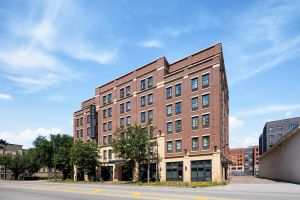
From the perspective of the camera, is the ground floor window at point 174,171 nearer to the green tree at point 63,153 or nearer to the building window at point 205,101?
the building window at point 205,101

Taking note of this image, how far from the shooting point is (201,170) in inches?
1973

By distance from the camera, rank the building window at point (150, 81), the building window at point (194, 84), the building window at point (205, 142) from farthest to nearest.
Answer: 1. the building window at point (150, 81)
2. the building window at point (194, 84)
3. the building window at point (205, 142)

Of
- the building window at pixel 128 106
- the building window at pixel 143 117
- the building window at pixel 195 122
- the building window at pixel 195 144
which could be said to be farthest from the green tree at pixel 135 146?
the building window at pixel 128 106

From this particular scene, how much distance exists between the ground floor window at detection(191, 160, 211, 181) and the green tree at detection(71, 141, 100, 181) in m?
21.5

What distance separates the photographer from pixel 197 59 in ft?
173

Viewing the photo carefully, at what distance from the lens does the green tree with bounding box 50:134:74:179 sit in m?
73.4

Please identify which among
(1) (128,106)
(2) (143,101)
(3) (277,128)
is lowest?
(3) (277,128)

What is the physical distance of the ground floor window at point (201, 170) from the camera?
49188 millimetres

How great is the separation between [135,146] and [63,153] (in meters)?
27.2

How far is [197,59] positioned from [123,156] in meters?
18.1

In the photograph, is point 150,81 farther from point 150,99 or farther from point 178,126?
point 178,126

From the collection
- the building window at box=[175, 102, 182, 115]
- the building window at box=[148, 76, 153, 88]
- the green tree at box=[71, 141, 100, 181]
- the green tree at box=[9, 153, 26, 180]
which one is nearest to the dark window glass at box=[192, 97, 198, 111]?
the building window at box=[175, 102, 182, 115]

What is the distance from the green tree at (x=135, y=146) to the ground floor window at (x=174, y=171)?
3867 mm

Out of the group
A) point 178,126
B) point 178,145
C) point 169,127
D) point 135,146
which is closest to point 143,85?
point 169,127
